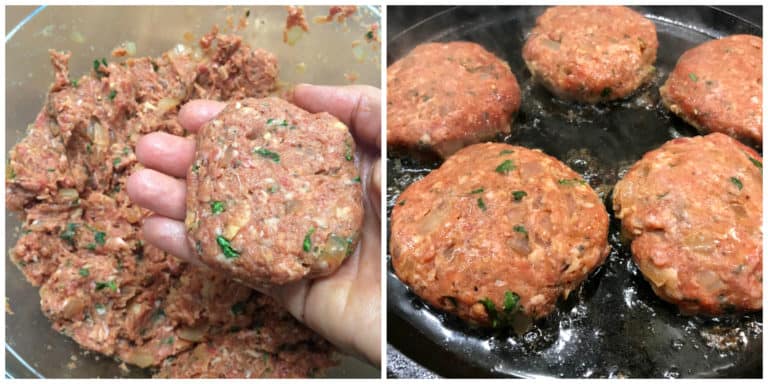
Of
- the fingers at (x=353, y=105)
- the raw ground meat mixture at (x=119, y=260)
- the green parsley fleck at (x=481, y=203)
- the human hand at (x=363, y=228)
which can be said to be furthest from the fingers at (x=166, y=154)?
the green parsley fleck at (x=481, y=203)

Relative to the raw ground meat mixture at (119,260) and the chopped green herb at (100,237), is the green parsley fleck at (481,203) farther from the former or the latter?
the chopped green herb at (100,237)

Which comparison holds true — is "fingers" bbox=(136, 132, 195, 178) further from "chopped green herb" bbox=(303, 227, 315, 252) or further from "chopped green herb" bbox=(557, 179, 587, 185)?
"chopped green herb" bbox=(557, 179, 587, 185)

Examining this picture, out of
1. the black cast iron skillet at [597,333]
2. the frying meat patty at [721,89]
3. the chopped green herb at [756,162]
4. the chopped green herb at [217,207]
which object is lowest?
the black cast iron skillet at [597,333]

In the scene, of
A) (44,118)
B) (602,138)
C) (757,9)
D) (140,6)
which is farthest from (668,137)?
Result: (44,118)

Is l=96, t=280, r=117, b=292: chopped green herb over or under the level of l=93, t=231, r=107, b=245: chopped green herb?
under

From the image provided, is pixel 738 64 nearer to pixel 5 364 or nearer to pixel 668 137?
pixel 668 137

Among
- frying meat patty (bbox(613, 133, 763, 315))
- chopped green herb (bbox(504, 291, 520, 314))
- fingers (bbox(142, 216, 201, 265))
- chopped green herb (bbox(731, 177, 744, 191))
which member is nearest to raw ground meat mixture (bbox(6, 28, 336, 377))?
fingers (bbox(142, 216, 201, 265))
